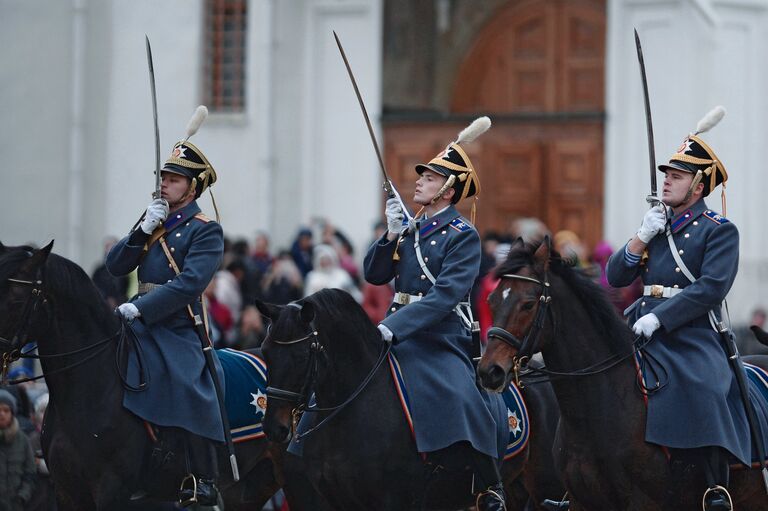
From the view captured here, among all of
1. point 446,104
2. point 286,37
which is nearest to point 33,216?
point 286,37

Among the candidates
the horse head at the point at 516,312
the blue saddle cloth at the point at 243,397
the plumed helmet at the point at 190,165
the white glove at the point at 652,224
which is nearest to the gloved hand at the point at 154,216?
the plumed helmet at the point at 190,165

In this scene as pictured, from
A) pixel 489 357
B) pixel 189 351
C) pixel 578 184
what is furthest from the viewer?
pixel 578 184

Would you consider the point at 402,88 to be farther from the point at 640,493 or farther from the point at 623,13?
the point at 640,493

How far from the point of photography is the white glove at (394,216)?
1007cm

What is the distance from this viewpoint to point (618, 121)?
22.3 metres

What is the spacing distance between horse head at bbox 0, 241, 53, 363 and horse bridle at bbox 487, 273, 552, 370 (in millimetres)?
→ 2815

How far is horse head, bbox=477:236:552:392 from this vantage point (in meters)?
8.70

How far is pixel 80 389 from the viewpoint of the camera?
987 cm

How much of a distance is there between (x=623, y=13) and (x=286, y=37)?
505cm

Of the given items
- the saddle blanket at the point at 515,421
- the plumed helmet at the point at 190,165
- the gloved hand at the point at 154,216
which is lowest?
the saddle blanket at the point at 515,421

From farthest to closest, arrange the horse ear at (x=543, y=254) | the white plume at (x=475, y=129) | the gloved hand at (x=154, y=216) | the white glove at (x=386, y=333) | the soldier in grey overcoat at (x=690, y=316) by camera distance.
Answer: the gloved hand at (x=154, y=216) < the white plume at (x=475, y=129) < the white glove at (x=386, y=333) < the soldier in grey overcoat at (x=690, y=316) < the horse ear at (x=543, y=254)

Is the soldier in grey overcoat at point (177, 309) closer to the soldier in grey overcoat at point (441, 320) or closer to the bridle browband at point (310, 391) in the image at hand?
the bridle browband at point (310, 391)

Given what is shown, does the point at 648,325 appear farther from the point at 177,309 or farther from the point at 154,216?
the point at 154,216

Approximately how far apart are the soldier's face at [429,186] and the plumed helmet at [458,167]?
39mm
